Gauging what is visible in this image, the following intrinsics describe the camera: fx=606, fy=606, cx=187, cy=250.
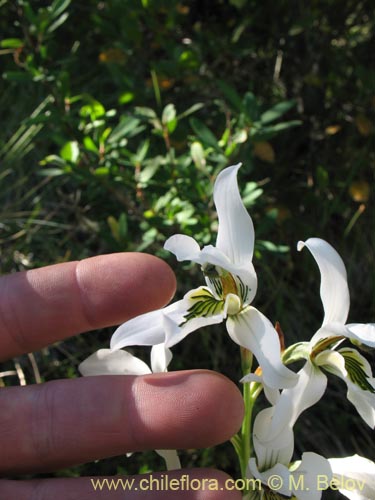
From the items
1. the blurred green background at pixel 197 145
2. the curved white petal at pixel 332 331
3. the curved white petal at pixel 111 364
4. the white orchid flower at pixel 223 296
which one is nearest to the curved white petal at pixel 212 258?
the white orchid flower at pixel 223 296

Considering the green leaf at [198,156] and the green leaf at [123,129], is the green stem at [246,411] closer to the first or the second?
the green leaf at [198,156]

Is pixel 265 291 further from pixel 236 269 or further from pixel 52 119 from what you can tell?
pixel 236 269

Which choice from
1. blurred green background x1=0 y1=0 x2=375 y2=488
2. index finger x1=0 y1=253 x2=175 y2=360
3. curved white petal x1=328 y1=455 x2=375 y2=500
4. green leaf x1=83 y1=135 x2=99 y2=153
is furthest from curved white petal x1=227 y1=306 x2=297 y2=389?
green leaf x1=83 y1=135 x2=99 y2=153

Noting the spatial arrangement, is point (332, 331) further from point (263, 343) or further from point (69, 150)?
point (69, 150)

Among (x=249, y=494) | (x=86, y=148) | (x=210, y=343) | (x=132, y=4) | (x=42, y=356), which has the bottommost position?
(x=210, y=343)

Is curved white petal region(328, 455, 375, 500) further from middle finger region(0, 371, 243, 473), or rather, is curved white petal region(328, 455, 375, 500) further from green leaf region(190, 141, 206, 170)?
green leaf region(190, 141, 206, 170)

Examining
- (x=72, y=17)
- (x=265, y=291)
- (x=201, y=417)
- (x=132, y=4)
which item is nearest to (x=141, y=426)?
(x=201, y=417)
